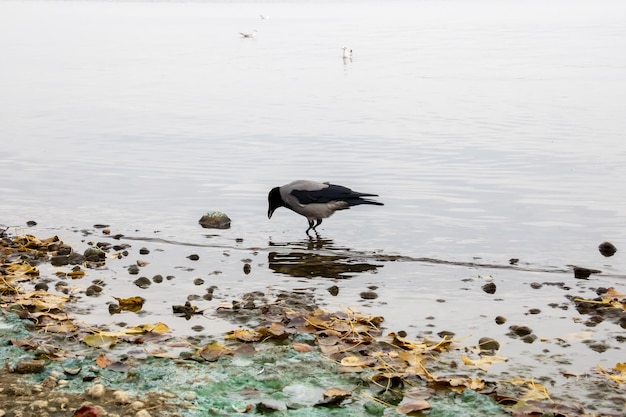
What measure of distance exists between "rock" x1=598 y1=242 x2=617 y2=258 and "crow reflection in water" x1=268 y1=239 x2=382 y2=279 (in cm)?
318

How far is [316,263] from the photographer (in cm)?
1221

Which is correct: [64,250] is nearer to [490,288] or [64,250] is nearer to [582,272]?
[490,288]

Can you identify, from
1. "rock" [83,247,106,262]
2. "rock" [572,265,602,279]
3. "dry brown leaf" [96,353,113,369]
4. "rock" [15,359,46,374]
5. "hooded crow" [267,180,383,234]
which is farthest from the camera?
"hooded crow" [267,180,383,234]

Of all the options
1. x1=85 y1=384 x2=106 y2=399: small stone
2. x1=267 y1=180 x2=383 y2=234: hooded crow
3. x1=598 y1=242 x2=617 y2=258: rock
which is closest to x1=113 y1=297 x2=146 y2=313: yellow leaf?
x1=85 y1=384 x2=106 y2=399: small stone

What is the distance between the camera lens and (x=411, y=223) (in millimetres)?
14586

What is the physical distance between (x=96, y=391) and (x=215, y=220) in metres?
7.79

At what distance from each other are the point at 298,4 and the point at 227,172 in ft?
338

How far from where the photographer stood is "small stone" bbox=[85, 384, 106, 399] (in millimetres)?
6578

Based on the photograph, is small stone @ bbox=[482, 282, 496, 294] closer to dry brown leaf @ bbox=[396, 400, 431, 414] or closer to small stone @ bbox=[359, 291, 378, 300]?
small stone @ bbox=[359, 291, 378, 300]

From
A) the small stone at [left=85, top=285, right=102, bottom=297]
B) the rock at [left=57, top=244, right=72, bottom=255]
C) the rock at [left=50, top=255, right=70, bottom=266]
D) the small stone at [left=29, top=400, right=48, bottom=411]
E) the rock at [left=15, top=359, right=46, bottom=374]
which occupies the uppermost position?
the rock at [left=57, top=244, right=72, bottom=255]

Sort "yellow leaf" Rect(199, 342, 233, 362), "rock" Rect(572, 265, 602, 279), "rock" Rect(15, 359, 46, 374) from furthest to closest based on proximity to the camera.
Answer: "rock" Rect(572, 265, 602, 279) < "yellow leaf" Rect(199, 342, 233, 362) < "rock" Rect(15, 359, 46, 374)

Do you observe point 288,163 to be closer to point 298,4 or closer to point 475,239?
point 475,239

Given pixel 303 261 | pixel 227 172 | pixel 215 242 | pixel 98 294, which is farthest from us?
pixel 227 172

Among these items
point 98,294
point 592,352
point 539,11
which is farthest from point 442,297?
point 539,11
